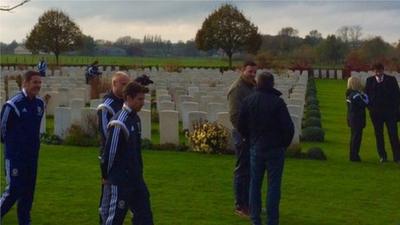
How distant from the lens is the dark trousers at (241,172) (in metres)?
8.39

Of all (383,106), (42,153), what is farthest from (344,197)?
(42,153)

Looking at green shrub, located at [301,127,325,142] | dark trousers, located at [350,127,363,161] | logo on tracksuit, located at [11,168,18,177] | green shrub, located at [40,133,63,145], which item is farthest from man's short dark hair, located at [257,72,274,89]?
green shrub, located at [301,127,325,142]

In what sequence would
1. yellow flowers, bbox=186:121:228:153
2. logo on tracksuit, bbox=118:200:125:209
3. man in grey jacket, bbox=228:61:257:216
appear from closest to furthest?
logo on tracksuit, bbox=118:200:125:209 → man in grey jacket, bbox=228:61:257:216 → yellow flowers, bbox=186:121:228:153

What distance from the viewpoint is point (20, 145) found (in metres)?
7.28

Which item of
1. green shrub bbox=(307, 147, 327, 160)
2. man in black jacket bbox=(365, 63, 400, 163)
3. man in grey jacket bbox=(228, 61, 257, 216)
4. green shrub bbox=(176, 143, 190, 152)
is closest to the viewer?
man in grey jacket bbox=(228, 61, 257, 216)

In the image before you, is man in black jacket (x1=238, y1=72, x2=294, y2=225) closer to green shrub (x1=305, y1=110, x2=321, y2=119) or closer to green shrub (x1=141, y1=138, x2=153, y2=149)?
green shrub (x1=141, y1=138, x2=153, y2=149)

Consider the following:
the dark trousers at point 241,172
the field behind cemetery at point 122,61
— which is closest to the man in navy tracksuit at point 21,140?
the dark trousers at point 241,172

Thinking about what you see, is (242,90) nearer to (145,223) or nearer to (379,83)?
(145,223)

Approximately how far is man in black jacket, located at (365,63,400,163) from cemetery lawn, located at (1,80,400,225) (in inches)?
20.6

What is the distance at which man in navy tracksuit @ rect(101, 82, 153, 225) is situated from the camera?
6.11 metres

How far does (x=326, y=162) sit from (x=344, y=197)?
3009 mm

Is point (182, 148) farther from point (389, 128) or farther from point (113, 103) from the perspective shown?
point (113, 103)

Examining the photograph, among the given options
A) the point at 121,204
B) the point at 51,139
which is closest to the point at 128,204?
the point at 121,204

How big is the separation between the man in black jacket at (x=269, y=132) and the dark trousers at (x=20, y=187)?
2278 mm
